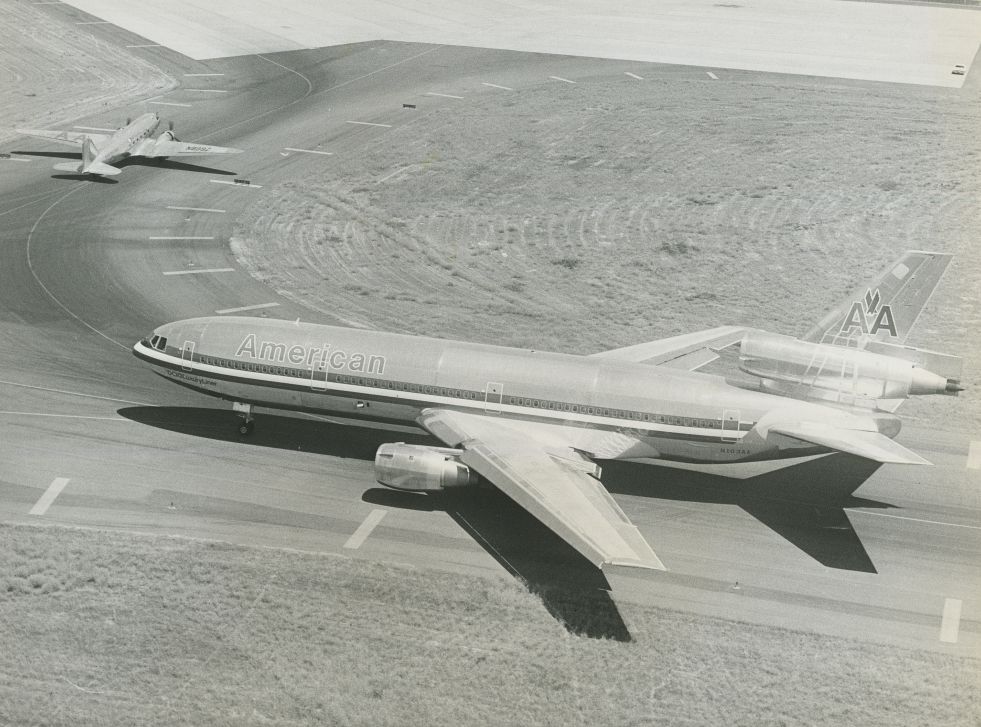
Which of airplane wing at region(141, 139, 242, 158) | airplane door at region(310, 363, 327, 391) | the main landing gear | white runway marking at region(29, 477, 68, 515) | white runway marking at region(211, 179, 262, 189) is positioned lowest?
white runway marking at region(29, 477, 68, 515)

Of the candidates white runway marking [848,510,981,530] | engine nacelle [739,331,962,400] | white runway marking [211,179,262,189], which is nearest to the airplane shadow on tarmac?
white runway marking [848,510,981,530]

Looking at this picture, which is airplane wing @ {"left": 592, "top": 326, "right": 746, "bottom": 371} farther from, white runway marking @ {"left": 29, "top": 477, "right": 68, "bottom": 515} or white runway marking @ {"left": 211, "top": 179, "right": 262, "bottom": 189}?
white runway marking @ {"left": 211, "top": 179, "right": 262, "bottom": 189}

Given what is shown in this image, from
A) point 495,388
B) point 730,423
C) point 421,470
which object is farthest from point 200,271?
point 730,423

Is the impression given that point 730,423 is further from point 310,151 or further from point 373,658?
point 310,151

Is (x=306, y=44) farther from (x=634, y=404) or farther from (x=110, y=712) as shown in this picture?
(x=110, y=712)

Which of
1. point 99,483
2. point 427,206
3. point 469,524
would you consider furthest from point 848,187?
point 99,483

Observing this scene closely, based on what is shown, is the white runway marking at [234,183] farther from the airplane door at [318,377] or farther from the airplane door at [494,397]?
the airplane door at [494,397]

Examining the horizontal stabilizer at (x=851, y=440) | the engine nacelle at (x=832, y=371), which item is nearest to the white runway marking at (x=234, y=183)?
the engine nacelle at (x=832, y=371)

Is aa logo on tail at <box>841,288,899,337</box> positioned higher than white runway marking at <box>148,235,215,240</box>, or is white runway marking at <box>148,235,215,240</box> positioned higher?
aa logo on tail at <box>841,288,899,337</box>
